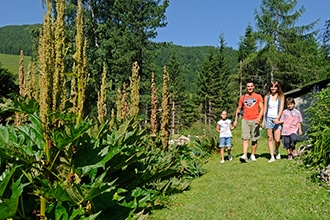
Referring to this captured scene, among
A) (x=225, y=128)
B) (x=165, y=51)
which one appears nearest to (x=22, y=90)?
Result: (x=225, y=128)

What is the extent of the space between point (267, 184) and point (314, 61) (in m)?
28.2

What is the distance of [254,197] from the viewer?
526cm

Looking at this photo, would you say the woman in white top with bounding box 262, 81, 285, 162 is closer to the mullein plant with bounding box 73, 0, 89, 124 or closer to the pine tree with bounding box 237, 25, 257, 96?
the mullein plant with bounding box 73, 0, 89, 124

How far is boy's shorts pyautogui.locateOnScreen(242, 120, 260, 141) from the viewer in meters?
7.78

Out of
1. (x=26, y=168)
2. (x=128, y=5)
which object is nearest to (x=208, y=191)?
(x=26, y=168)

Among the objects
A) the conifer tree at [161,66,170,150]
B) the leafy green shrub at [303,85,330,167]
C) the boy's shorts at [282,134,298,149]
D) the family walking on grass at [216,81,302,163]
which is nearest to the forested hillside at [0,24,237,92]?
the family walking on grass at [216,81,302,163]

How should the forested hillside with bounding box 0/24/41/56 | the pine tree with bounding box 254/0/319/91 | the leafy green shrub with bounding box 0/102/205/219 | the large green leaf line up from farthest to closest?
1. the forested hillside with bounding box 0/24/41/56
2. the pine tree with bounding box 254/0/319/91
3. the leafy green shrub with bounding box 0/102/205/219
4. the large green leaf

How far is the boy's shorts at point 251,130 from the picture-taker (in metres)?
7.78

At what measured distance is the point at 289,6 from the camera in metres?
29.9

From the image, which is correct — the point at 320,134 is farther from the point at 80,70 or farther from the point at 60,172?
the point at 60,172

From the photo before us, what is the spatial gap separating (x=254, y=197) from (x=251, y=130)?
2779mm

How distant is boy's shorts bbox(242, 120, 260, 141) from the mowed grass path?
816mm

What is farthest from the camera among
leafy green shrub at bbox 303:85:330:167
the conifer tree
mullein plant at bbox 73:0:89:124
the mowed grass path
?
the conifer tree

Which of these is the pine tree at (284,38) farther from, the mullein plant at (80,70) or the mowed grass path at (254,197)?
the mullein plant at (80,70)
